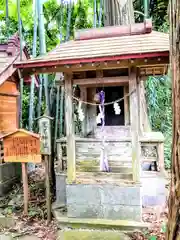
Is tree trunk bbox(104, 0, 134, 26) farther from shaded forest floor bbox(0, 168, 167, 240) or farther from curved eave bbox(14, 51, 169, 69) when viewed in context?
shaded forest floor bbox(0, 168, 167, 240)

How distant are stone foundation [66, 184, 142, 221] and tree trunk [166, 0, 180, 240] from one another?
10.2 ft

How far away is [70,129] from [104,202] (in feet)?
4.84

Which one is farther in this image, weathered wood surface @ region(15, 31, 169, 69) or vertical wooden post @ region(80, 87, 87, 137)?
vertical wooden post @ region(80, 87, 87, 137)

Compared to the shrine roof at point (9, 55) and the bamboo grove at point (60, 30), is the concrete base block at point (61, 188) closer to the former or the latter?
the bamboo grove at point (60, 30)

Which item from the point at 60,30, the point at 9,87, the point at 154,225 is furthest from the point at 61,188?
the point at 60,30

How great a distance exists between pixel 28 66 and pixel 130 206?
3.09m

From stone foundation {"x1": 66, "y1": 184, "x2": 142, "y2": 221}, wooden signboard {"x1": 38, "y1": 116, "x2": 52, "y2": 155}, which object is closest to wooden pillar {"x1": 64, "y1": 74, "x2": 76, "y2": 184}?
stone foundation {"x1": 66, "y1": 184, "x2": 142, "y2": 221}

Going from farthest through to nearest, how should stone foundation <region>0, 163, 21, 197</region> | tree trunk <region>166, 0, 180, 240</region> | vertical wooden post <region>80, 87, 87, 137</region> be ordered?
stone foundation <region>0, 163, 21, 197</region> < vertical wooden post <region>80, 87, 87, 137</region> < tree trunk <region>166, 0, 180, 240</region>

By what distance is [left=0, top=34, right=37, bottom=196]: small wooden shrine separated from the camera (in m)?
6.83

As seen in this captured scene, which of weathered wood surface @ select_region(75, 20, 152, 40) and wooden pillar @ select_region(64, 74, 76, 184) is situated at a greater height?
weathered wood surface @ select_region(75, 20, 152, 40)

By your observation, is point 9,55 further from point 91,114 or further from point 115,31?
point 115,31

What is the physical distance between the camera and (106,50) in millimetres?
4781

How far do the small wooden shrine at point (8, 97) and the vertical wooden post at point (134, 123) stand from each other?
342 cm

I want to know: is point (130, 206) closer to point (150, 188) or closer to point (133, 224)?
point (133, 224)
